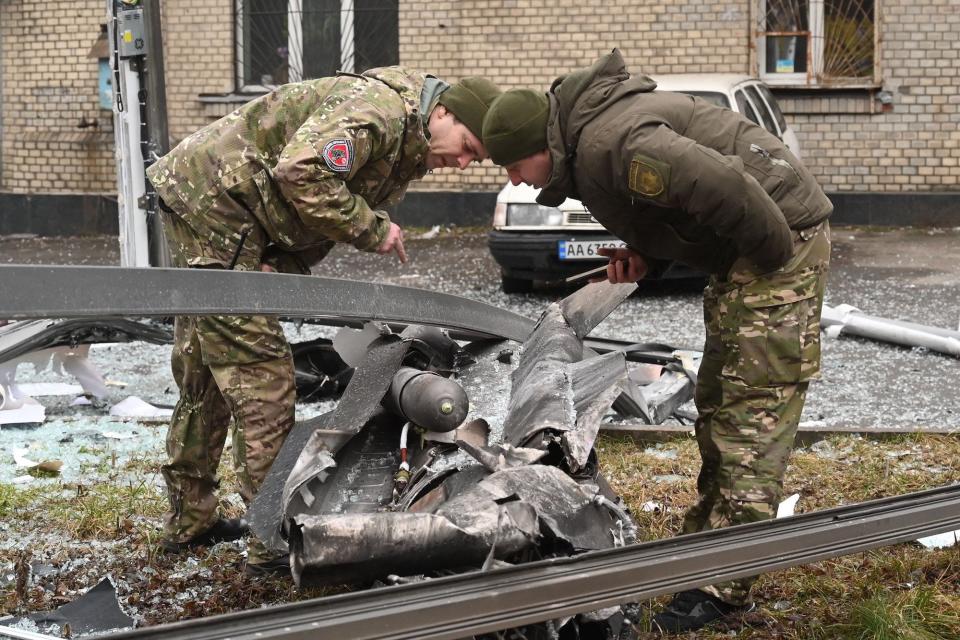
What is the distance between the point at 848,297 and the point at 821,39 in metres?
5.56

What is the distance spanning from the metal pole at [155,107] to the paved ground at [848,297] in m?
0.78

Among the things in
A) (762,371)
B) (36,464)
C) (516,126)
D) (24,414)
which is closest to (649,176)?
(516,126)

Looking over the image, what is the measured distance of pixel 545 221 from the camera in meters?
8.88

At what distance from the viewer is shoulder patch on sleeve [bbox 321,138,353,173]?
3.28 metres

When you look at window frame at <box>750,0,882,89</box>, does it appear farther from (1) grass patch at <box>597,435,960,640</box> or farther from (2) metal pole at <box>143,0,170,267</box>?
(1) grass patch at <box>597,435,960,640</box>

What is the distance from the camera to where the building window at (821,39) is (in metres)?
13.0

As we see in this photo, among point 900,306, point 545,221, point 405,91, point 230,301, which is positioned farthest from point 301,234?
point 900,306

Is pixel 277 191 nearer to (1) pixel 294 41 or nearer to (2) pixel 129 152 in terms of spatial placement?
(2) pixel 129 152

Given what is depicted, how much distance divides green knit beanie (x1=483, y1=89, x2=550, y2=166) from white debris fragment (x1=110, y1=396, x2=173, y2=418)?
328 cm

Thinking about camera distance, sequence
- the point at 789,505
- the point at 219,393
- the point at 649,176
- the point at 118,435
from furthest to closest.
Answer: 1. the point at 118,435
2. the point at 789,505
3. the point at 219,393
4. the point at 649,176

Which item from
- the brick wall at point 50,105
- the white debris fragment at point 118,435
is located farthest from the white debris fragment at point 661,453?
the brick wall at point 50,105

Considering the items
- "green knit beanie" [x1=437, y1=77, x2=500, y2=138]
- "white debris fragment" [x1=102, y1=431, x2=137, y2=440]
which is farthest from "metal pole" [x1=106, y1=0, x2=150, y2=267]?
"green knit beanie" [x1=437, y1=77, x2=500, y2=138]

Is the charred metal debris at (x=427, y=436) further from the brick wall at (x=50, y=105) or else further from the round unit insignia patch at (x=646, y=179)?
the brick wall at (x=50, y=105)

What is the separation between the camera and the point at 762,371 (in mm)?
3104
